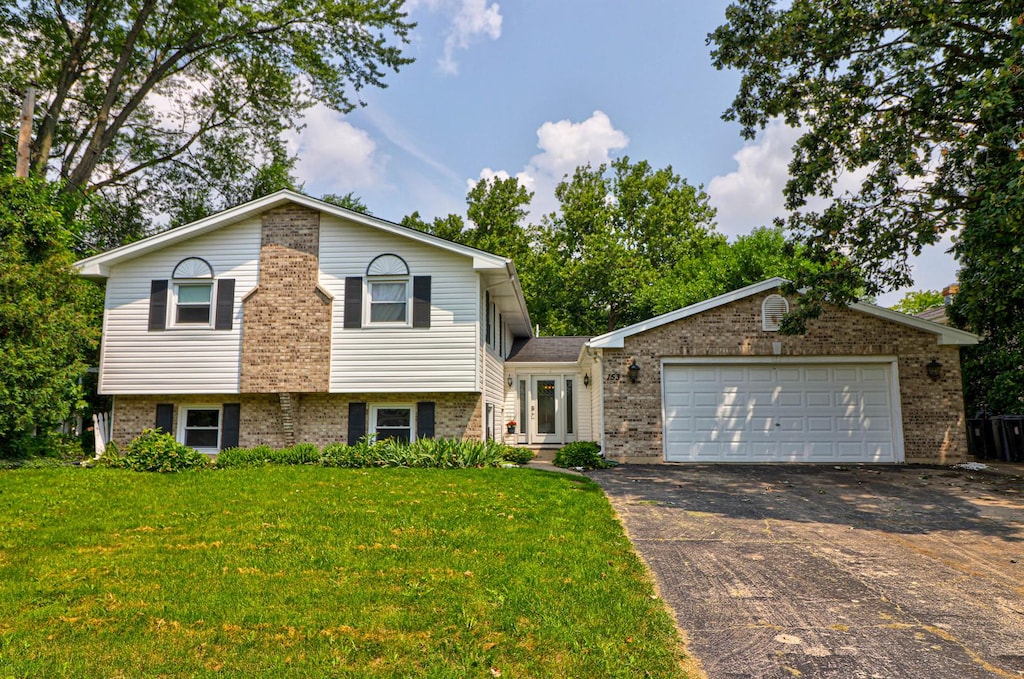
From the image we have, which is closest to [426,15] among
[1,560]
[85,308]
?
[85,308]

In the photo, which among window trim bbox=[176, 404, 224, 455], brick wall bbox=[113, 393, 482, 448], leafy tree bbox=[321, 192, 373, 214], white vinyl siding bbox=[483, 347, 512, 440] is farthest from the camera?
leafy tree bbox=[321, 192, 373, 214]

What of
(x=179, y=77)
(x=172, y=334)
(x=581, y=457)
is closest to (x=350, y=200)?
(x=179, y=77)

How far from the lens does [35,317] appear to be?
455 inches

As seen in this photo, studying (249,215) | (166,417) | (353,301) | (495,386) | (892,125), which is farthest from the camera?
(495,386)

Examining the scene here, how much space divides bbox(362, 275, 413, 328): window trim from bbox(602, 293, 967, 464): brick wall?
4696 mm

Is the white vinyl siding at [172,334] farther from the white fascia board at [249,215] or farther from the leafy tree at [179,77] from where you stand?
the leafy tree at [179,77]

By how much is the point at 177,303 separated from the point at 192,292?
17.0 inches

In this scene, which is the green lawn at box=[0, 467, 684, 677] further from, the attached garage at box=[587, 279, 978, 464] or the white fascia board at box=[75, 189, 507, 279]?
the white fascia board at box=[75, 189, 507, 279]

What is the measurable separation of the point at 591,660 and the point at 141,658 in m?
2.45

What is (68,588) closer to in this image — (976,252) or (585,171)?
(976,252)

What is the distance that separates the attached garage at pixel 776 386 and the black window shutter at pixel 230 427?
8.70m

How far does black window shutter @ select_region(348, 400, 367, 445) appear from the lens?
1373 centimetres

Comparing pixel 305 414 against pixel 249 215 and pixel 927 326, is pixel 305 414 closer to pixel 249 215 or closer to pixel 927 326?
pixel 249 215

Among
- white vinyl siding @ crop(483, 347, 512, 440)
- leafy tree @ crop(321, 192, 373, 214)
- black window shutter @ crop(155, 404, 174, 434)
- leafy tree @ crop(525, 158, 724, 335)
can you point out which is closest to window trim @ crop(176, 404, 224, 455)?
black window shutter @ crop(155, 404, 174, 434)
